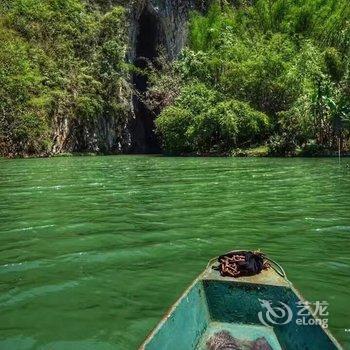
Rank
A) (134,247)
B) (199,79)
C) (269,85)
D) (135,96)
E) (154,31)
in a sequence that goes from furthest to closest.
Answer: (154,31) < (135,96) < (199,79) < (269,85) < (134,247)

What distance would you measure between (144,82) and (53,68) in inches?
427

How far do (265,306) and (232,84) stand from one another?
2464 centimetres

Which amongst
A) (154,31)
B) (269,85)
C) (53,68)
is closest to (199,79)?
(269,85)

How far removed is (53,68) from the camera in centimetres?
2834

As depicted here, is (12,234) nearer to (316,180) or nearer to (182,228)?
(182,228)

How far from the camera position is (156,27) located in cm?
3547

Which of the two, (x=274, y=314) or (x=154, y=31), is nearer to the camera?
(x=274, y=314)

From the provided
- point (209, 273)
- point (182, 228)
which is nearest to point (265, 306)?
point (209, 273)

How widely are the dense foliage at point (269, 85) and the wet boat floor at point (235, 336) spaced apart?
21.0 metres

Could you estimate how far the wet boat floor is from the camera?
342 cm

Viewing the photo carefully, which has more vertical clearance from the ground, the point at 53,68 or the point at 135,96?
the point at 53,68

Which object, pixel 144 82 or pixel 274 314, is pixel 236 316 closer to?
pixel 274 314

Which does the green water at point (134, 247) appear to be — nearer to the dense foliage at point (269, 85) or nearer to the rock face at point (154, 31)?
the dense foliage at point (269, 85)

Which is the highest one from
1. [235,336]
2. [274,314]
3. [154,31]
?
[154,31]
